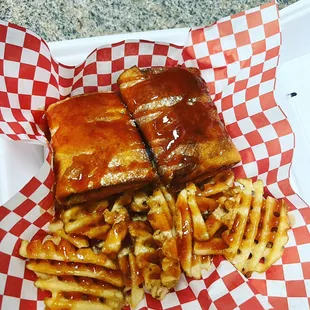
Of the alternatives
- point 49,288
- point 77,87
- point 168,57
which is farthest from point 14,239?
point 168,57

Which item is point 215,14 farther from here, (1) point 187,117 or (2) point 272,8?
(1) point 187,117

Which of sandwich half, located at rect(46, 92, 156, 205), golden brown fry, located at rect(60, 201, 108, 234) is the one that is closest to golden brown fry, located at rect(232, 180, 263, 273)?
sandwich half, located at rect(46, 92, 156, 205)

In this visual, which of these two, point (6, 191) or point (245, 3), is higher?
point (245, 3)

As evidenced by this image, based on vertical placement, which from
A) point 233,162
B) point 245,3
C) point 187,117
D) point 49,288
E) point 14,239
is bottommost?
point 49,288

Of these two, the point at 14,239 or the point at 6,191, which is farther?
the point at 6,191

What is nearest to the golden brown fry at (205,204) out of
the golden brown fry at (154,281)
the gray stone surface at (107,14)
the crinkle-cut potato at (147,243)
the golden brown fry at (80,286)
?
the crinkle-cut potato at (147,243)

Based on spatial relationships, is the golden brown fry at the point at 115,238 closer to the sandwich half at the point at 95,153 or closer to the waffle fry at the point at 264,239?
the sandwich half at the point at 95,153

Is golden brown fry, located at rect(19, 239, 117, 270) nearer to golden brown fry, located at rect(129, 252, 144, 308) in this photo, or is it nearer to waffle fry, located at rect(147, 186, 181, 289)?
golden brown fry, located at rect(129, 252, 144, 308)
